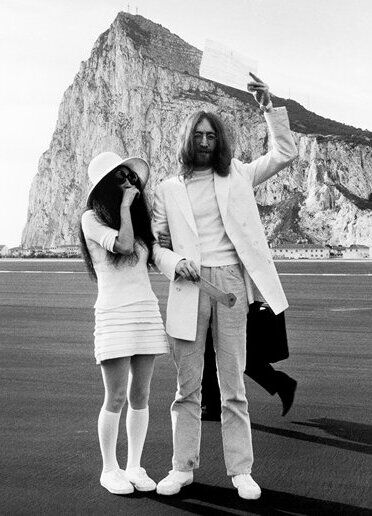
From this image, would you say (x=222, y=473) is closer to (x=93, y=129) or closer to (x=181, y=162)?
(x=181, y=162)

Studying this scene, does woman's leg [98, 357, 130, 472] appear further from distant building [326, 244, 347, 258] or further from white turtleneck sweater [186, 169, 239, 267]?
distant building [326, 244, 347, 258]

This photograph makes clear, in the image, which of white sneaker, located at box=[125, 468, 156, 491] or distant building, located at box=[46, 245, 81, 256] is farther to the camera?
distant building, located at box=[46, 245, 81, 256]

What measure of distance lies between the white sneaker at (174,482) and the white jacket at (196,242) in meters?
0.73

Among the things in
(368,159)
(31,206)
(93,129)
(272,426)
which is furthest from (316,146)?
(272,426)

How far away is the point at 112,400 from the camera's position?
404 centimetres

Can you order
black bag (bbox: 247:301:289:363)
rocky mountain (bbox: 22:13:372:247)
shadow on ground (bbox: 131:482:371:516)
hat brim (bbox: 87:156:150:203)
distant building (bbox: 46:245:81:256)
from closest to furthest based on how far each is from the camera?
shadow on ground (bbox: 131:482:371:516), hat brim (bbox: 87:156:150:203), black bag (bbox: 247:301:289:363), rocky mountain (bbox: 22:13:372:247), distant building (bbox: 46:245:81:256)

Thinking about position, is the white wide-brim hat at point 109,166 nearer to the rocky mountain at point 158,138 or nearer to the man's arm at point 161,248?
the man's arm at point 161,248

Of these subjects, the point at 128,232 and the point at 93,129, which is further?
the point at 93,129

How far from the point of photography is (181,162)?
4.15 m

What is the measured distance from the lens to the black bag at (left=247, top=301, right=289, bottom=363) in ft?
14.8

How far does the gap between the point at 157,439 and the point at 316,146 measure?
164 meters

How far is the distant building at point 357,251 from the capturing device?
147 meters

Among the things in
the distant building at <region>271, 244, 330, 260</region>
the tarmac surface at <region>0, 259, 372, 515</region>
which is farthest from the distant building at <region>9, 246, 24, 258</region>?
the tarmac surface at <region>0, 259, 372, 515</region>

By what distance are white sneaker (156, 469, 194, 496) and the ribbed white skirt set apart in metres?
0.65
